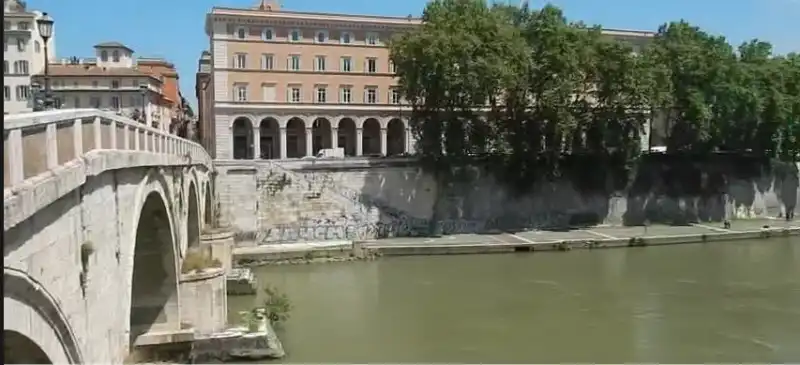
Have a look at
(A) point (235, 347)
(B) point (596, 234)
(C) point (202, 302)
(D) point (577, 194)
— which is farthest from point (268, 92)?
(A) point (235, 347)

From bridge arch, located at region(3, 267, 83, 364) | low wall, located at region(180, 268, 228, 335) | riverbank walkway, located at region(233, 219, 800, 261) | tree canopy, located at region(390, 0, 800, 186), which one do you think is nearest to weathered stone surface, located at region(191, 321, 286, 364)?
low wall, located at region(180, 268, 228, 335)

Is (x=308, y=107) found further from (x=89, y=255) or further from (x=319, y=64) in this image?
(x=89, y=255)

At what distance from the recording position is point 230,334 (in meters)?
13.3

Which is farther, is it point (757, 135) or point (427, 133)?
point (757, 135)

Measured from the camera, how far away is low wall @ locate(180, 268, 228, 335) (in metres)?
13.9

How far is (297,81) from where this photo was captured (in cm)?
4062

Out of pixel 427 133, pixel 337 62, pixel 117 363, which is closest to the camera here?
pixel 117 363

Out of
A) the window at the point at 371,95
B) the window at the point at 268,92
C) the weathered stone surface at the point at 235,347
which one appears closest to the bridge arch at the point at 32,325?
the weathered stone surface at the point at 235,347

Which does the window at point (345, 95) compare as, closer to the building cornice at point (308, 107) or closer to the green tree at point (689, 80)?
the building cornice at point (308, 107)

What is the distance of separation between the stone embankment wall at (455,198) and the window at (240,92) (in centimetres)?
1014

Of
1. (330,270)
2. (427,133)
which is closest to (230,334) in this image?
(330,270)

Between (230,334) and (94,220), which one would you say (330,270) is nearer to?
(230,334)

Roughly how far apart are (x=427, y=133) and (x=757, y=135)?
17.5 metres

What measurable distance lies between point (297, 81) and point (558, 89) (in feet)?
51.4
